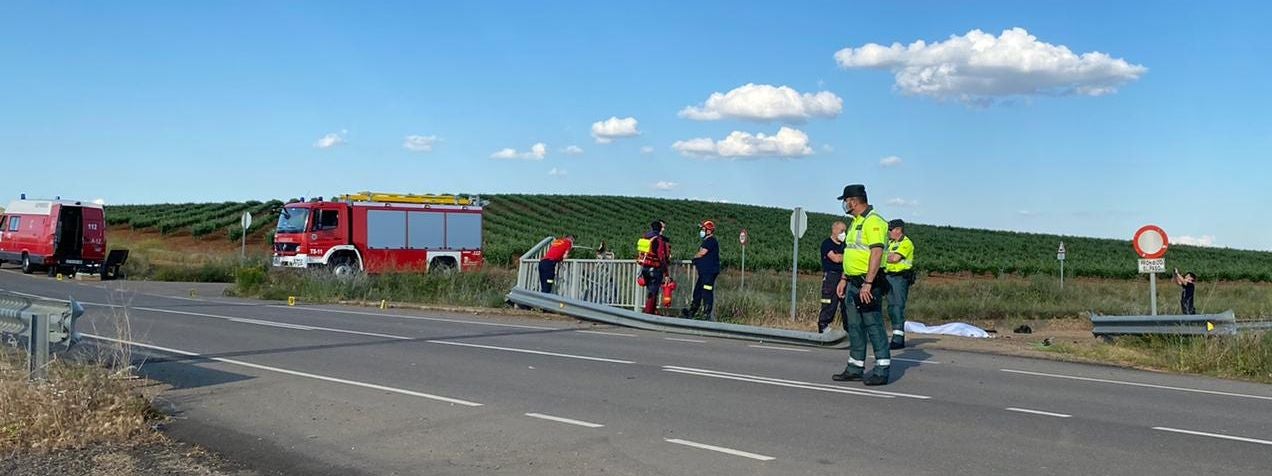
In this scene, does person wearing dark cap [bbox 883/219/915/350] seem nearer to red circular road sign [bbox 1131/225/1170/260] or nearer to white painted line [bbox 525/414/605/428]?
red circular road sign [bbox 1131/225/1170/260]

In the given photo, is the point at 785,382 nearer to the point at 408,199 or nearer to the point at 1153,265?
the point at 1153,265

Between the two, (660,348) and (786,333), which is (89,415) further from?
(786,333)

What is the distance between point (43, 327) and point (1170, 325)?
38.7 ft

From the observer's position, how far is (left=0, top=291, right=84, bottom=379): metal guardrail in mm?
8414

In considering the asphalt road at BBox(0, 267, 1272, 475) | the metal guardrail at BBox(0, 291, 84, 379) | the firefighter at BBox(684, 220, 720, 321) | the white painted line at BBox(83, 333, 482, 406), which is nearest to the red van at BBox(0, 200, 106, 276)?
the asphalt road at BBox(0, 267, 1272, 475)

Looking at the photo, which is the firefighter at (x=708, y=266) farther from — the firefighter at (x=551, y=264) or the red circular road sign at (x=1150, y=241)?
the red circular road sign at (x=1150, y=241)

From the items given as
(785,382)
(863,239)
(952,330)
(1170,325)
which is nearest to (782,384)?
(785,382)

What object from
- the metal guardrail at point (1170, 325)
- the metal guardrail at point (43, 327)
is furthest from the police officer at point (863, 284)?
the metal guardrail at point (43, 327)

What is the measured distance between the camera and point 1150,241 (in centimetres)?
1452

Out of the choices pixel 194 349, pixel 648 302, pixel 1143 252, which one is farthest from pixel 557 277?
pixel 1143 252

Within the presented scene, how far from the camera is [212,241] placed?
60.3 metres

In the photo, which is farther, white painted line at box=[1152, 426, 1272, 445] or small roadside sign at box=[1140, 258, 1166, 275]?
small roadside sign at box=[1140, 258, 1166, 275]

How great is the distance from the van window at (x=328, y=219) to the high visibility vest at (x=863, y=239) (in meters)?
23.4

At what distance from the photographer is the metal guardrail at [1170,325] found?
1269 centimetres
